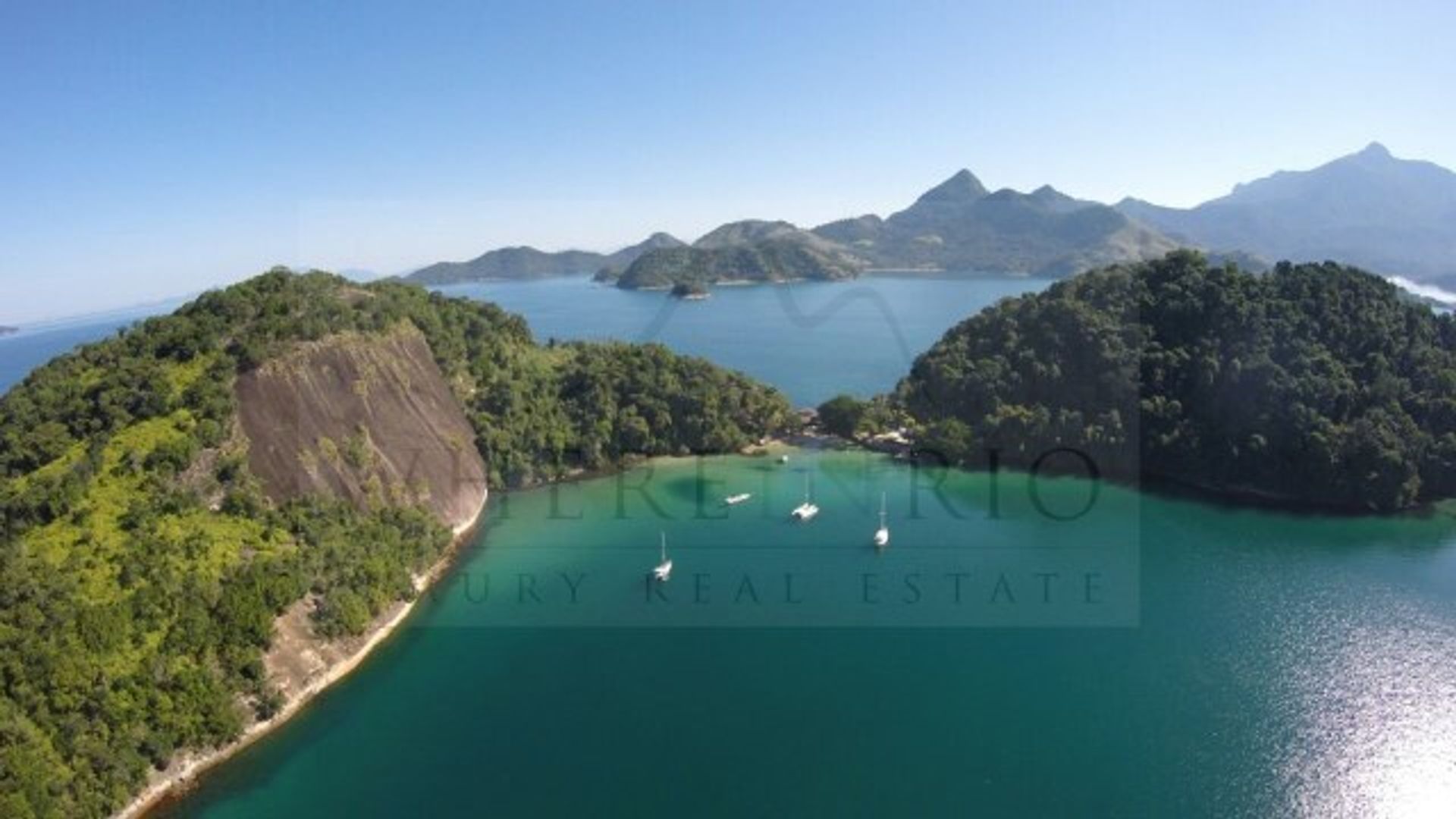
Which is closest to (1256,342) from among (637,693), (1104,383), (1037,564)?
(1104,383)

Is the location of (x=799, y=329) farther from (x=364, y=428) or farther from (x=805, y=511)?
(x=364, y=428)

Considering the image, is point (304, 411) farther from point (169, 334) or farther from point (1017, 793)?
point (1017, 793)

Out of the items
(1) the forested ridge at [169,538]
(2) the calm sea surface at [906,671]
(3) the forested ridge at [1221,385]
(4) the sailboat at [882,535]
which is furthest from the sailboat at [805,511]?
(1) the forested ridge at [169,538]

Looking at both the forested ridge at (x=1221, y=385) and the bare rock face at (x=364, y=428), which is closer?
the bare rock face at (x=364, y=428)

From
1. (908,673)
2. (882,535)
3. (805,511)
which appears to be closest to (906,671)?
(908,673)

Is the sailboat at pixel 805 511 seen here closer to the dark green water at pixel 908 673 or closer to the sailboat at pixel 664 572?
the dark green water at pixel 908 673

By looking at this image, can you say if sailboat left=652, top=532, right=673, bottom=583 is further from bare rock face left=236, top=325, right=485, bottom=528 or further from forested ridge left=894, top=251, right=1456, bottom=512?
forested ridge left=894, top=251, right=1456, bottom=512

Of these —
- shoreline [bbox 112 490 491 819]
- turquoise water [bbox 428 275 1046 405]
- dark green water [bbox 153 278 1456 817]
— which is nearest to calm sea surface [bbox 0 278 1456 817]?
dark green water [bbox 153 278 1456 817]
